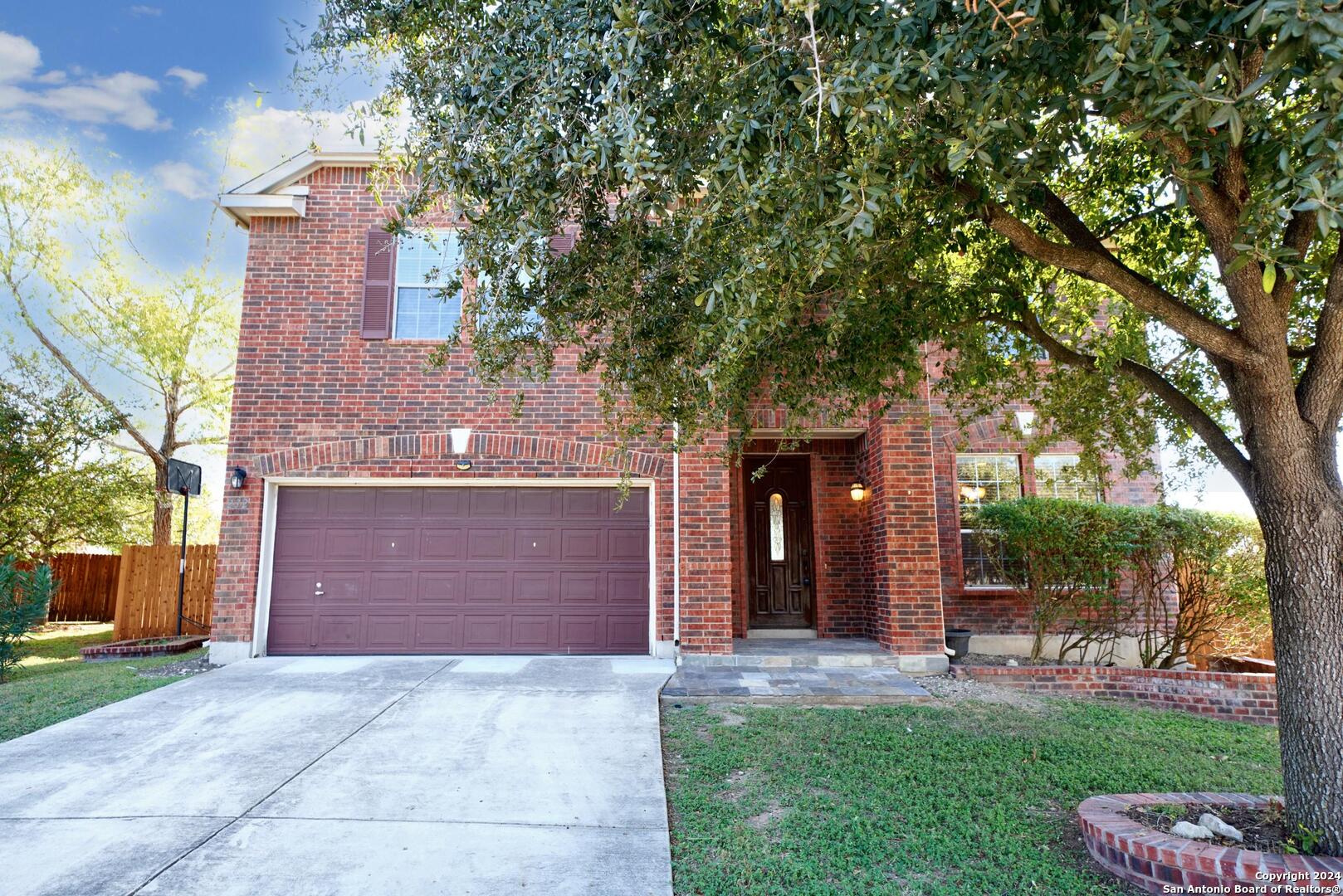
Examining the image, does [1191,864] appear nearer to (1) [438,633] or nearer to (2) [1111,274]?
(2) [1111,274]

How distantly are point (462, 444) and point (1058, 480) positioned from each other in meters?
7.74

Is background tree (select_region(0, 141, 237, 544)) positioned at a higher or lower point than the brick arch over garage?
higher

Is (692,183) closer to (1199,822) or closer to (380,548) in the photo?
(1199,822)

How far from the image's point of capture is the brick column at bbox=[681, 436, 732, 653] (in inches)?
330

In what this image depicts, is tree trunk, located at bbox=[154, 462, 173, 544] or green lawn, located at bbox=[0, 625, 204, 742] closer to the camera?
green lawn, located at bbox=[0, 625, 204, 742]

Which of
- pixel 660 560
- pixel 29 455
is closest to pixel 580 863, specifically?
pixel 660 560

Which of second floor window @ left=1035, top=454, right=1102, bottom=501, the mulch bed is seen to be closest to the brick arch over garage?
second floor window @ left=1035, top=454, right=1102, bottom=501

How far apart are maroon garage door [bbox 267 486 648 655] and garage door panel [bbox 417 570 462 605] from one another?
0.01 metres

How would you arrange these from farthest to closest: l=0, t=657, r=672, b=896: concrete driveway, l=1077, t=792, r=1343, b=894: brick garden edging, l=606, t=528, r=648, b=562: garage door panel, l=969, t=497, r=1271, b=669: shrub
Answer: l=606, t=528, r=648, b=562: garage door panel → l=969, t=497, r=1271, b=669: shrub → l=0, t=657, r=672, b=896: concrete driveway → l=1077, t=792, r=1343, b=894: brick garden edging

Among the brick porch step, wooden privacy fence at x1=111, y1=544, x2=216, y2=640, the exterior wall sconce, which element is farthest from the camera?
wooden privacy fence at x1=111, y1=544, x2=216, y2=640

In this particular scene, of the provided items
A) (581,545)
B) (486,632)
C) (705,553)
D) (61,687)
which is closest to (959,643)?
(705,553)

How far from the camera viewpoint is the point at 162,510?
1560 centimetres

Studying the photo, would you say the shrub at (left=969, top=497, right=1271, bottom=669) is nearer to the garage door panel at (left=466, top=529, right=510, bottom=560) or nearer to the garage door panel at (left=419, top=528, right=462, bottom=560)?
the garage door panel at (left=466, top=529, right=510, bottom=560)

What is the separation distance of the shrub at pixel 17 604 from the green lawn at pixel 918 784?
7.55 meters
